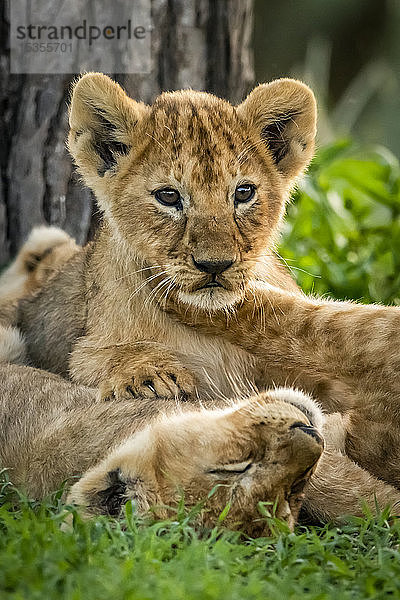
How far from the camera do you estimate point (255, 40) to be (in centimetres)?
1051

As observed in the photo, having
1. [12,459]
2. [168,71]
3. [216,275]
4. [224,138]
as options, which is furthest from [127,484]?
[168,71]

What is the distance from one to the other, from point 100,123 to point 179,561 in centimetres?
206

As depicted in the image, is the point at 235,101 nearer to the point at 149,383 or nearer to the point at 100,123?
the point at 100,123

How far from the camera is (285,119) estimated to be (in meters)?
4.04

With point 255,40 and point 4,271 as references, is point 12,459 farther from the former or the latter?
point 255,40

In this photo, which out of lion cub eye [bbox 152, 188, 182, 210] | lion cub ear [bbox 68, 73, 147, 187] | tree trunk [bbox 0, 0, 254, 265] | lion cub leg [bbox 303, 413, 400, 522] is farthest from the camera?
tree trunk [bbox 0, 0, 254, 265]

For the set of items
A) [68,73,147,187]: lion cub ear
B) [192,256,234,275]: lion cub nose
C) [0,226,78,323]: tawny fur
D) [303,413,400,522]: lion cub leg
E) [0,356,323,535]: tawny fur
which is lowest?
[303,413,400,522]: lion cub leg

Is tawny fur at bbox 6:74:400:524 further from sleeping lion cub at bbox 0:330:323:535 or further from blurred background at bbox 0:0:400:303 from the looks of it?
blurred background at bbox 0:0:400:303

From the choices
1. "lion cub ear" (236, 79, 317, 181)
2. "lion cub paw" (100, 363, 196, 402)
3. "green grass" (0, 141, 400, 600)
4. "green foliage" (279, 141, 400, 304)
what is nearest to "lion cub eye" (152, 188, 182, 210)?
"lion cub ear" (236, 79, 317, 181)

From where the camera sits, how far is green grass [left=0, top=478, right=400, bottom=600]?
2332 mm

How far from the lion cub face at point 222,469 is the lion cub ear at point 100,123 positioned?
1.45m

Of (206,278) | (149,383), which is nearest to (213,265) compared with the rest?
(206,278)

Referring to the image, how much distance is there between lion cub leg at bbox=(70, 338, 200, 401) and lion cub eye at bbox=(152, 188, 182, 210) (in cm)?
59

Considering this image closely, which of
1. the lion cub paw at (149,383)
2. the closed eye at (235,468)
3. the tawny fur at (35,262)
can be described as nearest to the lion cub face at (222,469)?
the closed eye at (235,468)
